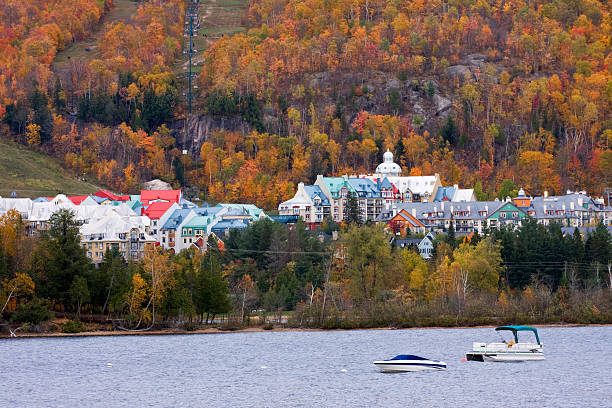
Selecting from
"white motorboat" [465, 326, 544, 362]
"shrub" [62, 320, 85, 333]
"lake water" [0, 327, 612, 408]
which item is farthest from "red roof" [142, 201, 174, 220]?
"white motorboat" [465, 326, 544, 362]

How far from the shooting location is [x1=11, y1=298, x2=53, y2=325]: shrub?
108 meters

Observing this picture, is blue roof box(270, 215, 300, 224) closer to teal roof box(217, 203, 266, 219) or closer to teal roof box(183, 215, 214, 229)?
teal roof box(217, 203, 266, 219)

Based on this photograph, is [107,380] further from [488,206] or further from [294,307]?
[488,206]

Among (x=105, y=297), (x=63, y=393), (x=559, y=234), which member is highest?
(x=559, y=234)

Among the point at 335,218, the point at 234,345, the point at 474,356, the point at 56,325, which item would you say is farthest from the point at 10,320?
the point at 335,218

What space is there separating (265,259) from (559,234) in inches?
1487

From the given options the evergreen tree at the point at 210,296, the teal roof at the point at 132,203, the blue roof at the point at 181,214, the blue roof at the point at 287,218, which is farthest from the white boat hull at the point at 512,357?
the teal roof at the point at 132,203

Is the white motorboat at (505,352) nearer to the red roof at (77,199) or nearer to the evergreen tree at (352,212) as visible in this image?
the evergreen tree at (352,212)

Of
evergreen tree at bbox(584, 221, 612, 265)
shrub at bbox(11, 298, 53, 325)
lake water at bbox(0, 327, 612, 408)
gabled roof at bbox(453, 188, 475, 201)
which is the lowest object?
lake water at bbox(0, 327, 612, 408)

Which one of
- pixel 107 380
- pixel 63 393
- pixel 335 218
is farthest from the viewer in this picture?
pixel 335 218

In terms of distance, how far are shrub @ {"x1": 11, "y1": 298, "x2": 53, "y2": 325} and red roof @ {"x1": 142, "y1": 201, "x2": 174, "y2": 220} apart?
255ft

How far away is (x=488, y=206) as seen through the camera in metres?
187

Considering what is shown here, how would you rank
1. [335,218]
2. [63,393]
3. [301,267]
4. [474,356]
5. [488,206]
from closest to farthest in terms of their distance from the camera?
[63,393] < [474,356] < [301,267] < [488,206] < [335,218]

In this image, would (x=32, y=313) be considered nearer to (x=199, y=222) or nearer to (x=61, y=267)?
(x=61, y=267)
